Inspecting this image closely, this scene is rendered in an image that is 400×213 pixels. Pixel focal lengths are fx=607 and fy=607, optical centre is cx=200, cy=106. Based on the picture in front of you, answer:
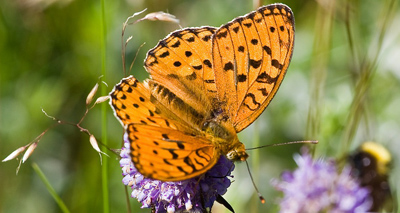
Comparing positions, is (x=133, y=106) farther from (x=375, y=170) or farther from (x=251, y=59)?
(x=375, y=170)

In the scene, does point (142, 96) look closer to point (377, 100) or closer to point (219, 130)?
point (219, 130)

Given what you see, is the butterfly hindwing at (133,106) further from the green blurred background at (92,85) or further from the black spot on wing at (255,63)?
the green blurred background at (92,85)

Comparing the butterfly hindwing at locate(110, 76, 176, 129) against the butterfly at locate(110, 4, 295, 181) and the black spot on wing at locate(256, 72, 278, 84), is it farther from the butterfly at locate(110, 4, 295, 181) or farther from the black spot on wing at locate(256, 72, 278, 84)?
the black spot on wing at locate(256, 72, 278, 84)

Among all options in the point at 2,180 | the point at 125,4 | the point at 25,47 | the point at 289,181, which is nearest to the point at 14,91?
the point at 25,47

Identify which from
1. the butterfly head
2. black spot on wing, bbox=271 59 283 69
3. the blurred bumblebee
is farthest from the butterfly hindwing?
the blurred bumblebee

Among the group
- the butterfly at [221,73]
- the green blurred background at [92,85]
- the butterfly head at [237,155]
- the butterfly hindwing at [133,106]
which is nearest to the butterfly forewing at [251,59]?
the butterfly at [221,73]

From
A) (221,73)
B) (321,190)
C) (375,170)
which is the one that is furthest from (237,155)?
(375,170)
